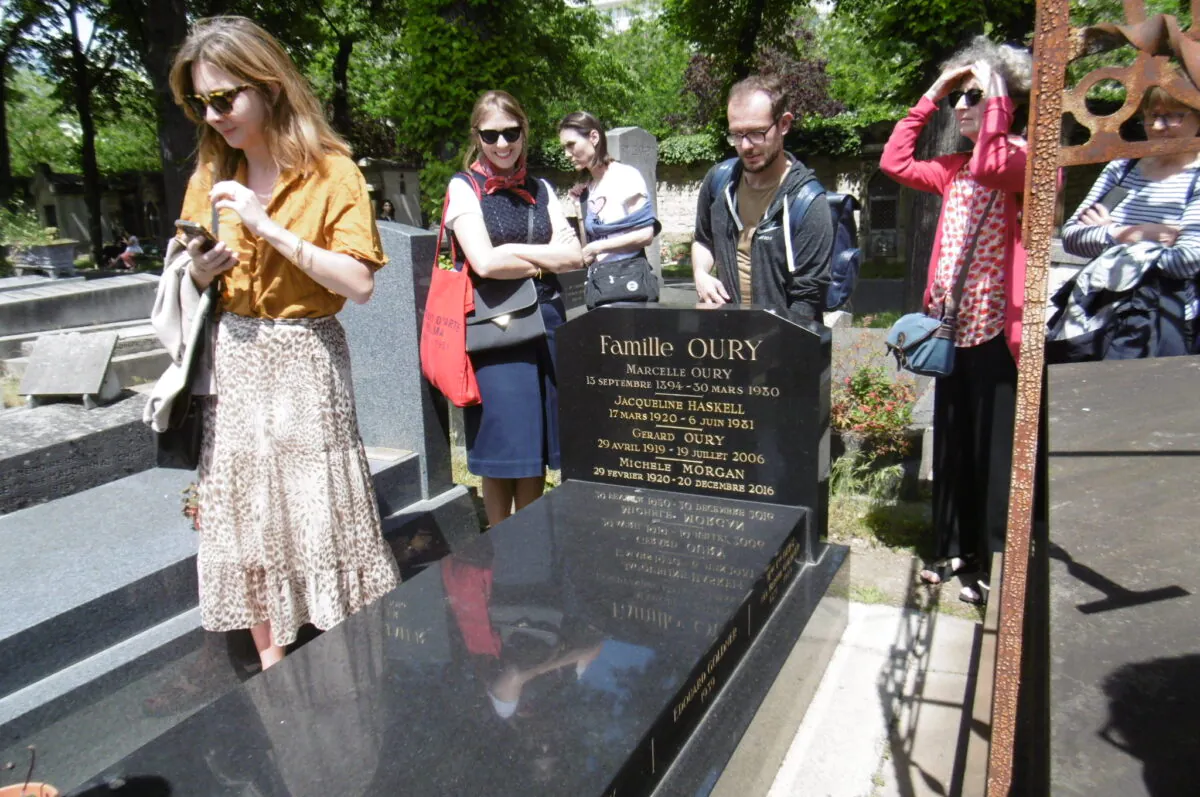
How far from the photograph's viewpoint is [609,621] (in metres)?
2.38

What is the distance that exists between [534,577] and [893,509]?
2727 millimetres

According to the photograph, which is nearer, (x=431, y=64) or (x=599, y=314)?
(x=599, y=314)

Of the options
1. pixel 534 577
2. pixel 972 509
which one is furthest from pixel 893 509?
pixel 534 577

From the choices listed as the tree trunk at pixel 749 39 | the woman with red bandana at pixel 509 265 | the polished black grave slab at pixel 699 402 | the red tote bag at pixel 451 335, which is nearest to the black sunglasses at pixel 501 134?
the woman with red bandana at pixel 509 265

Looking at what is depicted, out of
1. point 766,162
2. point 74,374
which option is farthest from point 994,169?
point 74,374

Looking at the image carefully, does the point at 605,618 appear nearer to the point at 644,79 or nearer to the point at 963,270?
the point at 963,270

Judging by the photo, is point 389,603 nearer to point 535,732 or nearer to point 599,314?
point 535,732

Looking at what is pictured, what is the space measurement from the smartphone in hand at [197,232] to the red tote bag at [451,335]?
1130mm

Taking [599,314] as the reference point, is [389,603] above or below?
below

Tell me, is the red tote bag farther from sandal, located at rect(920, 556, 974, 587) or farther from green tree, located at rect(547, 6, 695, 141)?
green tree, located at rect(547, 6, 695, 141)

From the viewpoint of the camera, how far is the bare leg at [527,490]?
3660 millimetres

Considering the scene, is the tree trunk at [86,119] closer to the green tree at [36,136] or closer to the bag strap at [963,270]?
the green tree at [36,136]

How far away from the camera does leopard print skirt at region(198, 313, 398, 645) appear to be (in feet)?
8.07

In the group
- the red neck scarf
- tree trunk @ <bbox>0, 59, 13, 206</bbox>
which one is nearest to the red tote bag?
the red neck scarf
